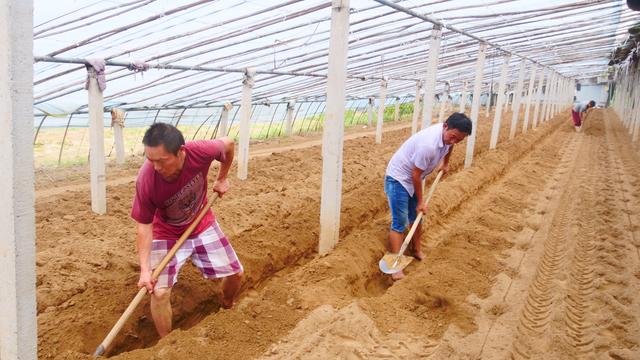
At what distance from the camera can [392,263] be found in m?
5.27

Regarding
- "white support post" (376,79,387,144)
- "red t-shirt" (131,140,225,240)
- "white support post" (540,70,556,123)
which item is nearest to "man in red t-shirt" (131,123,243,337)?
"red t-shirt" (131,140,225,240)

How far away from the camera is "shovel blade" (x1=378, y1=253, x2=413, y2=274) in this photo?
5188 mm

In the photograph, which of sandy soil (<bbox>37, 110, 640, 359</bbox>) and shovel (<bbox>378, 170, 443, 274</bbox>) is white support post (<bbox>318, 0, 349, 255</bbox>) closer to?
sandy soil (<bbox>37, 110, 640, 359</bbox>)

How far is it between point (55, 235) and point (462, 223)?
17.6 ft

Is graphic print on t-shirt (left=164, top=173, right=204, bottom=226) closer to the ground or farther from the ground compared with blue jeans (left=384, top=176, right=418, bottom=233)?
farther from the ground

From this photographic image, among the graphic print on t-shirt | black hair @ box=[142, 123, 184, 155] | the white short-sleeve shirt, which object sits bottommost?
the graphic print on t-shirt

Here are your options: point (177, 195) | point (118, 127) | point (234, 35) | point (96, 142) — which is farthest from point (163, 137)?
point (118, 127)

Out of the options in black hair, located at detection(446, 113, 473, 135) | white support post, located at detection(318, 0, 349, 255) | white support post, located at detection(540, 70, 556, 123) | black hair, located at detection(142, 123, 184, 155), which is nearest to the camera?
black hair, located at detection(142, 123, 184, 155)

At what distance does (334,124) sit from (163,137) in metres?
2.11

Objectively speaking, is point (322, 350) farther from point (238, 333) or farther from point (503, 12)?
point (503, 12)

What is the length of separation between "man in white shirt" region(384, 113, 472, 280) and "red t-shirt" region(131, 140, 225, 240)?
2.16m

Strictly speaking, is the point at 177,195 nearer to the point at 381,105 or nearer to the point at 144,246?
the point at 144,246

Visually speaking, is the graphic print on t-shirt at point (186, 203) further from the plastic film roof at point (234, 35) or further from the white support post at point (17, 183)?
the plastic film roof at point (234, 35)

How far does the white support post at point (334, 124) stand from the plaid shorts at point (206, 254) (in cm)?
138
